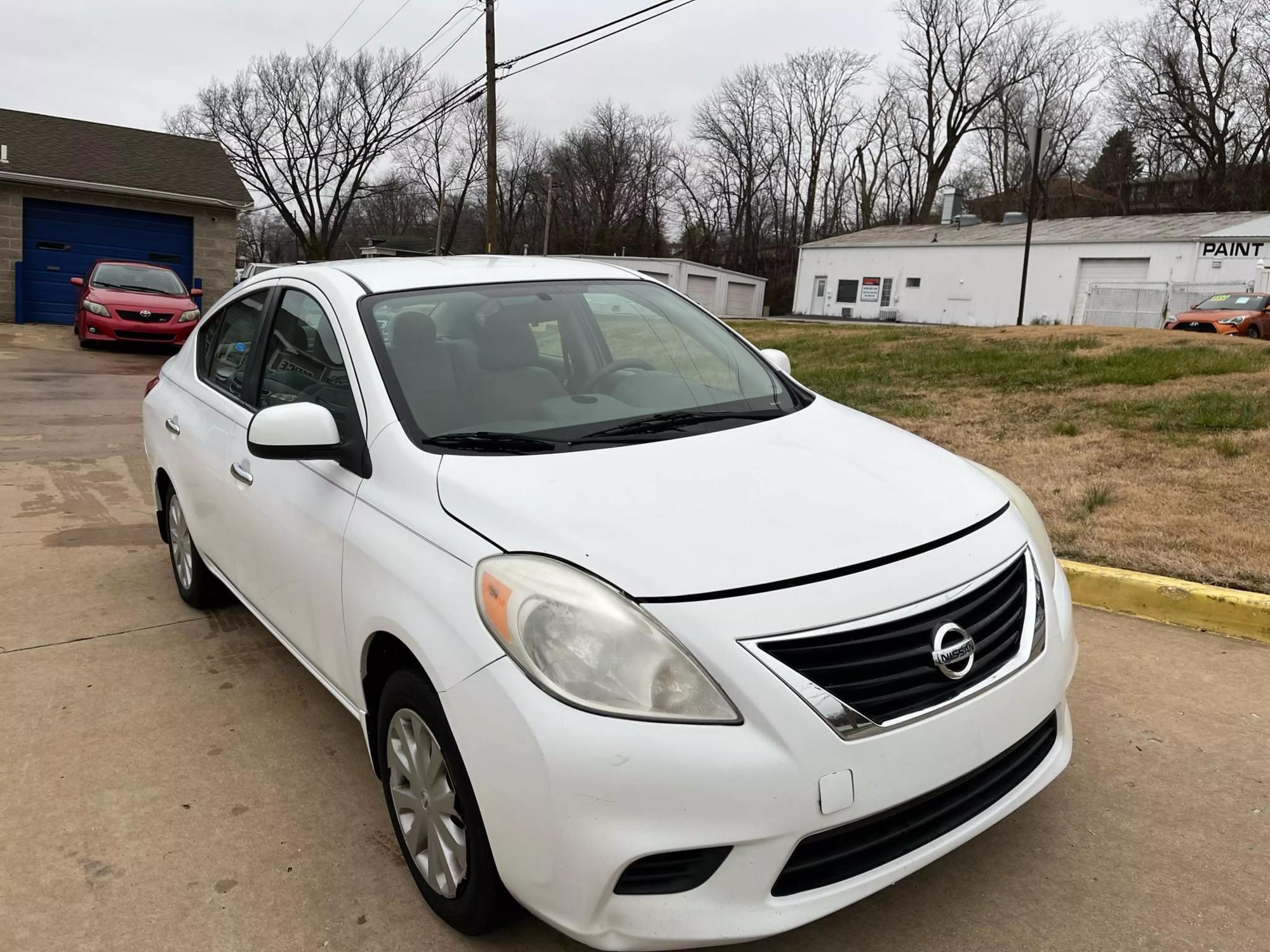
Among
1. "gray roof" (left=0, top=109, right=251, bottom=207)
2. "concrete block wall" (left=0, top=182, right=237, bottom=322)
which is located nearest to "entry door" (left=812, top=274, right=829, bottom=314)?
"gray roof" (left=0, top=109, right=251, bottom=207)

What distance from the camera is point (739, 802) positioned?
182cm

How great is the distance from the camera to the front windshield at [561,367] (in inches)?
107

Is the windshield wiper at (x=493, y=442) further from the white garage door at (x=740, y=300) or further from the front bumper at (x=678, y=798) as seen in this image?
the white garage door at (x=740, y=300)

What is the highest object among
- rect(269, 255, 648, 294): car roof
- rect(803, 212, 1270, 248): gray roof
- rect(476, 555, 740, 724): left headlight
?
rect(803, 212, 1270, 248): gray roof

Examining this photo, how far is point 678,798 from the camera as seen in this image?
1.83 metres

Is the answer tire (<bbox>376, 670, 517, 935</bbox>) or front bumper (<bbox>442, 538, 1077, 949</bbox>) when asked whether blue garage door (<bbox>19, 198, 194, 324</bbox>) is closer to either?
tire (<bbox>376, 670, 517, 935</bbox>)

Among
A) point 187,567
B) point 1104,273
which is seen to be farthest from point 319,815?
point 1104,273

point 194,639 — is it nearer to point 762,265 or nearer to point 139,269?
point 139,269

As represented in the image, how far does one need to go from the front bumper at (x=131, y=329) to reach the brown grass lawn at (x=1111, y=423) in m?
10.3

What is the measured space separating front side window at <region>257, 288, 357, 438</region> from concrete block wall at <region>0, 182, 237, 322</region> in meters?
18.7

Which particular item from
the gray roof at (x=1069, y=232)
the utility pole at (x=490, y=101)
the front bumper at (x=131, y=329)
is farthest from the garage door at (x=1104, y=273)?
the front bumper at (x=131, y=329)

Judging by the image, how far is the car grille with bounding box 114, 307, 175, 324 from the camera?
15562 mm

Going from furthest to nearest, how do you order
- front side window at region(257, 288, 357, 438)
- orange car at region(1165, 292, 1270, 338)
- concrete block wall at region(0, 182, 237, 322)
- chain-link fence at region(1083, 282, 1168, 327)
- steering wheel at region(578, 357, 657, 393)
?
chain-link fence at region(1083, 282, 1168, 327), orange car at region(1165, 292, 1270, 338), concrete block wall at region(0, 182, 237, 322), steering wheel at region(578, 357, 657, 393), front side window at region(257, 288, 357, 438)

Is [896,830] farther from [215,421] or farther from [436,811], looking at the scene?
[215,421]
